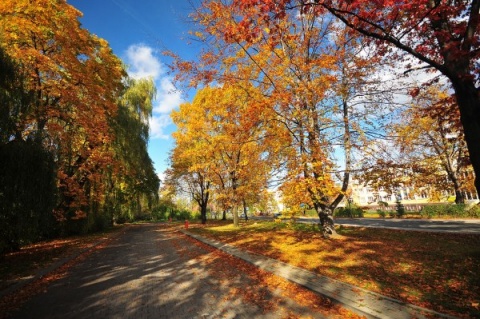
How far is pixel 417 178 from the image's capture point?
10.5 metres

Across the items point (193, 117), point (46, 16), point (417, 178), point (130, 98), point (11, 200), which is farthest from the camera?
point (130, 98)

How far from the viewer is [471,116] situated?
514cm

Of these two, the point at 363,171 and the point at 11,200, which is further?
the point at 363,171

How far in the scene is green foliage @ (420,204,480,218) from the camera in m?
20.7

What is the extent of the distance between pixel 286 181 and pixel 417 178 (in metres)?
5.03

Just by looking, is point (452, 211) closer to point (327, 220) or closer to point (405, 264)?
point (327, 220)

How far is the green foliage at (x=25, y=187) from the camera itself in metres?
9.06

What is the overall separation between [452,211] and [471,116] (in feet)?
74.2

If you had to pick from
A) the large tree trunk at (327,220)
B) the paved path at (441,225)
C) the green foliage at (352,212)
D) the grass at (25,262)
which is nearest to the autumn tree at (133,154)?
the grass at (25,262)

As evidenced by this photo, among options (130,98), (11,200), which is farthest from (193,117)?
(11,200)

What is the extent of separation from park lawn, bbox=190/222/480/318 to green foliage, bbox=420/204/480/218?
12.3 m

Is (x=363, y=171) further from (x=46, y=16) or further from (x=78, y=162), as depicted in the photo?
(x=78, y=162)

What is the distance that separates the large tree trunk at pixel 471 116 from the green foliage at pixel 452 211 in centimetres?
2000

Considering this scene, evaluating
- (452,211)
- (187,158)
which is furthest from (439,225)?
(187,158)
